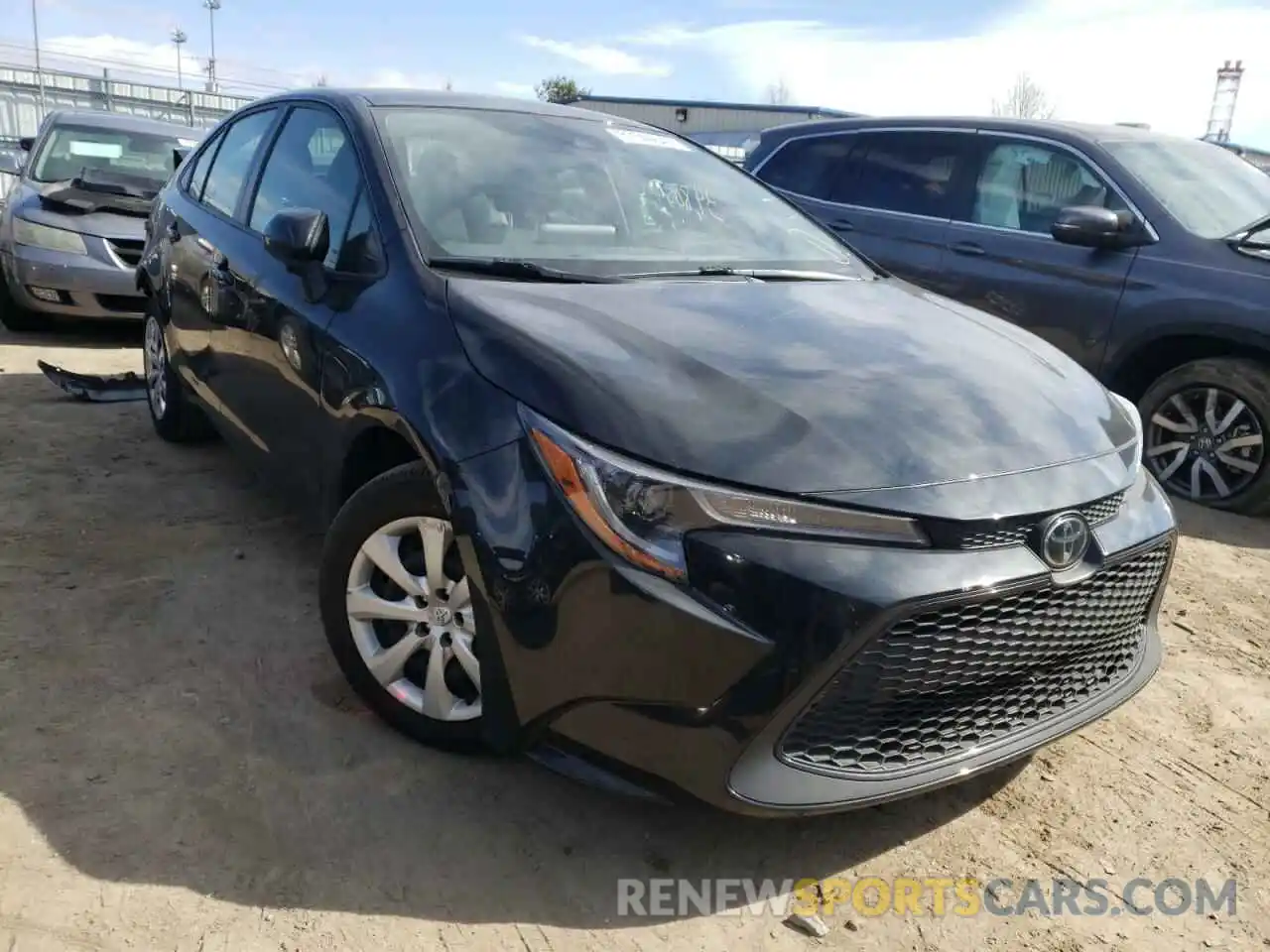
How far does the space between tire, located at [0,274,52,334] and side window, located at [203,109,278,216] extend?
13.1ft

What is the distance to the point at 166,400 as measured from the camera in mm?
4836

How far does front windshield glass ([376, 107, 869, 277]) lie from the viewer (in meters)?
2.84

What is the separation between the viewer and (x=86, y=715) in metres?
2.64

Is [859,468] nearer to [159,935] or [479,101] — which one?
[159,935]

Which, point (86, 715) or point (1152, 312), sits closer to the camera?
point (86, 715)

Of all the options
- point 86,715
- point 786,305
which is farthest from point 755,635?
point 86,715

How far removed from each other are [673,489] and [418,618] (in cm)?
86

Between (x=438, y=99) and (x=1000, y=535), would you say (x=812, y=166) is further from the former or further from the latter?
(x=1000, y=535)

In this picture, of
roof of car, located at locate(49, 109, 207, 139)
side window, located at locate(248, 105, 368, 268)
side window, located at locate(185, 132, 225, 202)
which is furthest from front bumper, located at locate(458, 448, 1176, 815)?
roof of car, located at locate(49, 109, 207, 139)

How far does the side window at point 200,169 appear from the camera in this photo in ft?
14.3

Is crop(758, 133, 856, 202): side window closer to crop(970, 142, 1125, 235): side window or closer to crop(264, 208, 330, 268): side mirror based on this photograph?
crop(970, 142, 1125, 235): side window

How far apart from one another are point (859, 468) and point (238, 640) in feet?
6.61

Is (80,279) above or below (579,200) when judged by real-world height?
below

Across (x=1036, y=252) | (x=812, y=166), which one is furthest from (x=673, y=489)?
(x=812, y=166)
